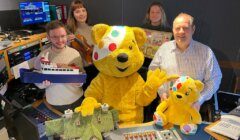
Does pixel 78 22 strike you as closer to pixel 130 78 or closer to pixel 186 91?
pixel 130 78

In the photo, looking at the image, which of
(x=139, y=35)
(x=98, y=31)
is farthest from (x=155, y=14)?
(x=98, y=31)

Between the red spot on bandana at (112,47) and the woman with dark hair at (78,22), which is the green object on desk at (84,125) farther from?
the woman with dark hair at (78,22)

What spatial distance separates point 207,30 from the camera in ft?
8.87

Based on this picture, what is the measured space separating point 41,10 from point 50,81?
1994 mm

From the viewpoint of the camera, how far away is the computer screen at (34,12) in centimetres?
319

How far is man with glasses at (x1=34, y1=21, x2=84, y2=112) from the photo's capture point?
181 centimetres

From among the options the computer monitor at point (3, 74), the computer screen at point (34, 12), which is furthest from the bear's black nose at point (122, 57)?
the computer screen at point (34, 12)

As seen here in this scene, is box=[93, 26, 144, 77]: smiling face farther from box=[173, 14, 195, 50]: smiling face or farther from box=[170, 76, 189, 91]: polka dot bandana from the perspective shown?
box=[173, 14, 195, 50]: smiling face

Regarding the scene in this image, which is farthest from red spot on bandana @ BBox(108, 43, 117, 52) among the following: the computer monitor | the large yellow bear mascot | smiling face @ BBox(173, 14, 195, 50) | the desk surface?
the computer monitor

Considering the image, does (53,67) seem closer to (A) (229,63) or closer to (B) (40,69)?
(B) (40,69)

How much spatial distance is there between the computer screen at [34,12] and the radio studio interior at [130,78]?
301mm

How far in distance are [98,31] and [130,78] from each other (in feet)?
1.25

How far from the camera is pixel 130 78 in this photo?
1.58 m

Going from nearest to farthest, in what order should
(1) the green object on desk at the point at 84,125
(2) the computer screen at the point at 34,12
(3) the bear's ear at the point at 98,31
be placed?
(1) the green object on desk at the point at 84,125, (3) the bear's ear at the point at 98,31, (2) the computer screen at the point at 34,12
